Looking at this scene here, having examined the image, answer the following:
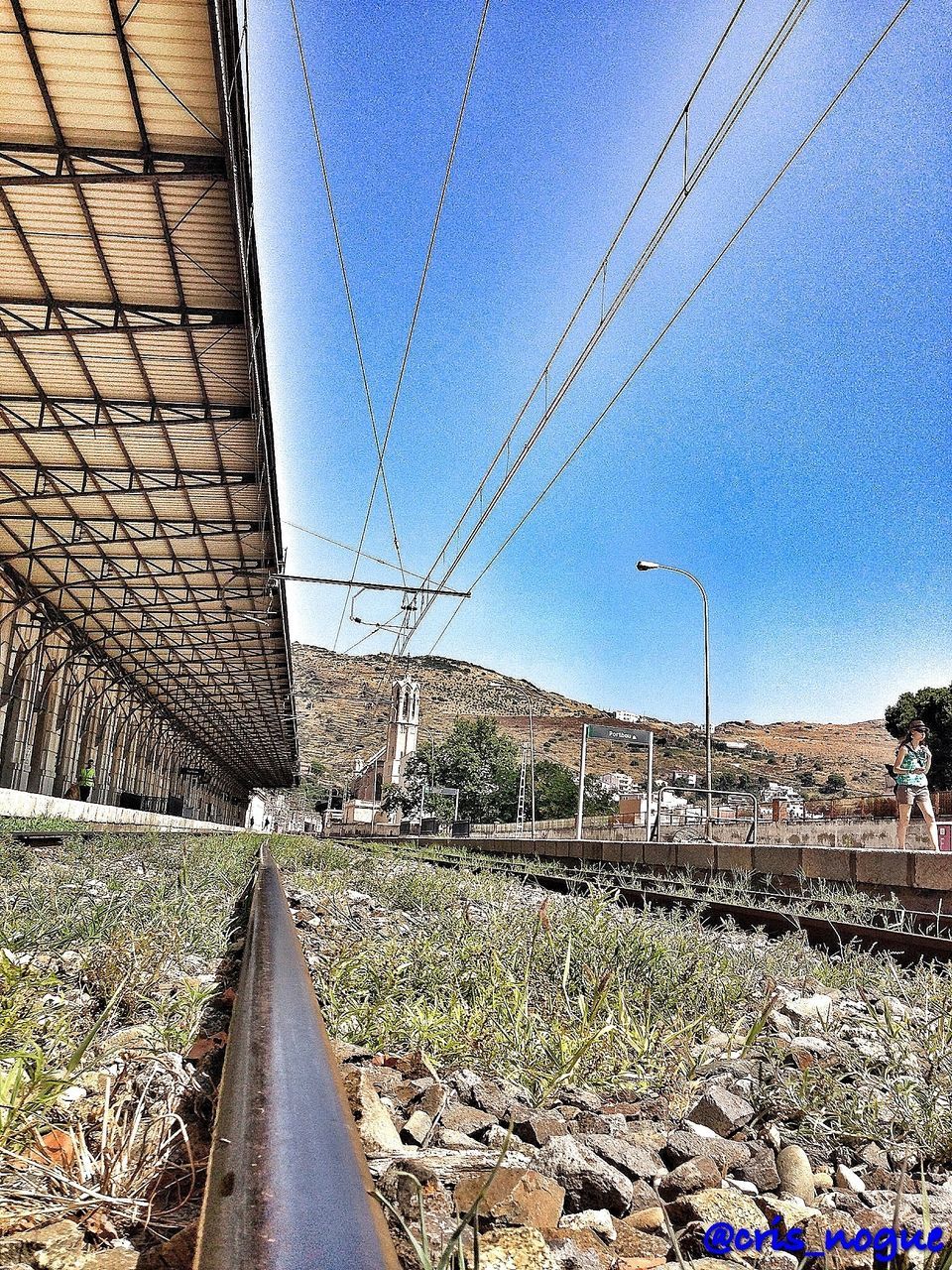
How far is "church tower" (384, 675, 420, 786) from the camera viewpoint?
48.1 meters

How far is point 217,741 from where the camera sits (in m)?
76.6

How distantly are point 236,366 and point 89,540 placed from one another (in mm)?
12475

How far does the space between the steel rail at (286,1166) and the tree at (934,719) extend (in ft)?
241

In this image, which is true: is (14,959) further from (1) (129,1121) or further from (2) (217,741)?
(2) (217,741)

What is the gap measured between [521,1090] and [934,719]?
8367 centimetres

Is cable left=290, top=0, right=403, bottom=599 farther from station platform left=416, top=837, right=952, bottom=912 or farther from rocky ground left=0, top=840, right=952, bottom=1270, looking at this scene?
station platform left=416, top=837, right=952, bottom=912

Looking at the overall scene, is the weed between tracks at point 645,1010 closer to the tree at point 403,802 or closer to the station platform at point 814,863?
the station platform at point 814,863

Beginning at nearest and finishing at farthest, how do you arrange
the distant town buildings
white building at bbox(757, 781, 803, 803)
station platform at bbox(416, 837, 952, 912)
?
1. station platform at bbox(416, 837, 952, 912)
2. white building at bbox(757, 781, 803, 803)
3. the distant town buildings

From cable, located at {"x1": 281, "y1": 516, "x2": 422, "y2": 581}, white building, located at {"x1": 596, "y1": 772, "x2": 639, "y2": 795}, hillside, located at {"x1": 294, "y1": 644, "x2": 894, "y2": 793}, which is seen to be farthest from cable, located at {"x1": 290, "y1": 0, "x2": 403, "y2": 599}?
hillside, located at {"x1": 294, "y1": 644, "x2": 894, "y2": 793}

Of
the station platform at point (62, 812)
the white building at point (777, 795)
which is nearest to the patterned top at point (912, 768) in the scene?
the white building at point (777, 795)

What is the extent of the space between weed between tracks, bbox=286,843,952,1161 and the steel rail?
0.91 metres

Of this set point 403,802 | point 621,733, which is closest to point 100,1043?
point 621,733

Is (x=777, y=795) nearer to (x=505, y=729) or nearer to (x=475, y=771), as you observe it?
(x=475, y=771)

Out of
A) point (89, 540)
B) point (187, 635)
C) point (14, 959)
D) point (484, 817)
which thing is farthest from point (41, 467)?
point (484, 817)
